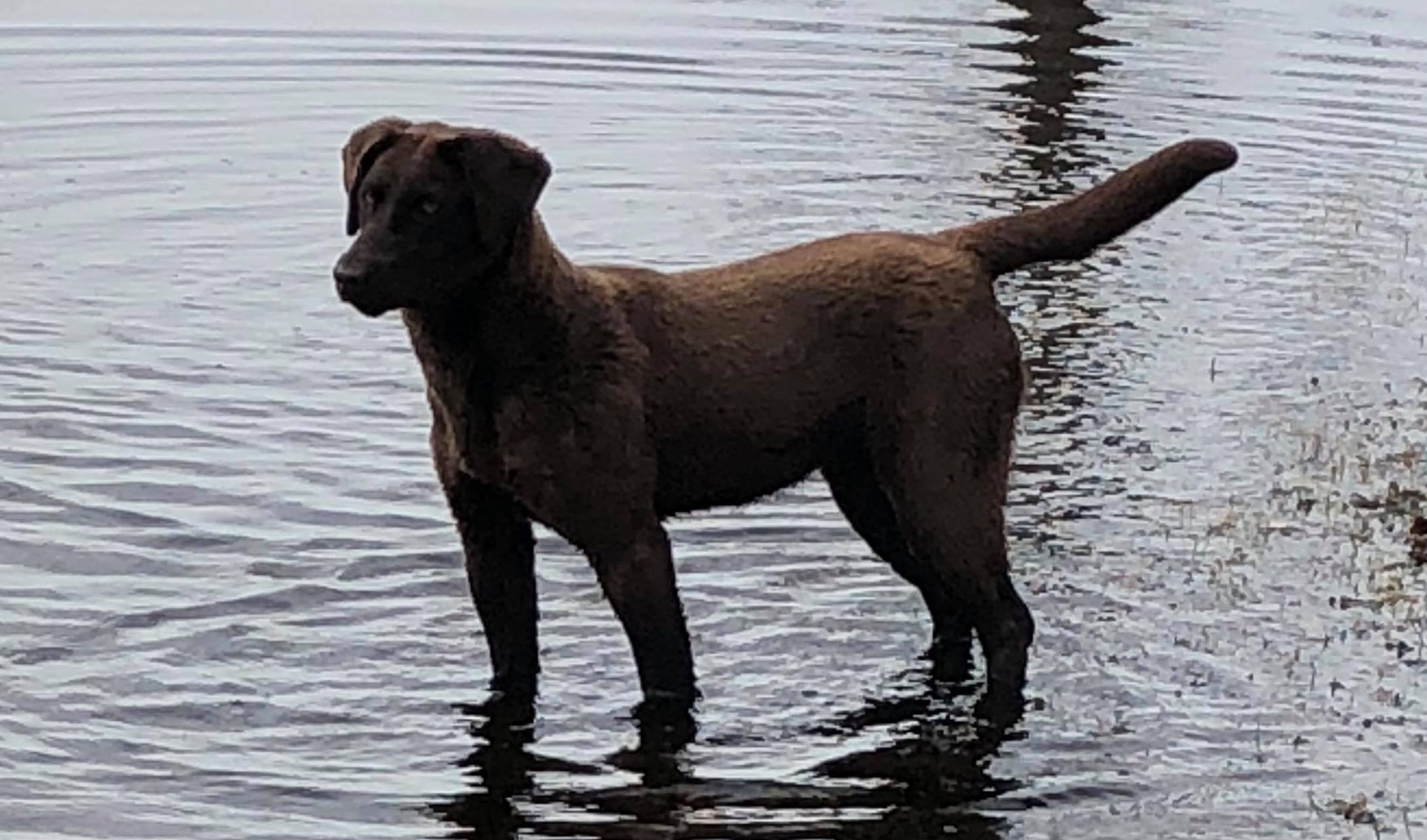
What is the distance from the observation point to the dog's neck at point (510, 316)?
23.8 feet

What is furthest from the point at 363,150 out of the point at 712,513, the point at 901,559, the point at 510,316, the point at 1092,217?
the point at 712,513

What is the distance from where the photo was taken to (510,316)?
7.29 meters

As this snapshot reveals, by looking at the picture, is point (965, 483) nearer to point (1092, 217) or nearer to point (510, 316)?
point (1092, 217)

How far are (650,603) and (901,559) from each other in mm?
1037

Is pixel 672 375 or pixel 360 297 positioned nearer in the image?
pixel 360 297

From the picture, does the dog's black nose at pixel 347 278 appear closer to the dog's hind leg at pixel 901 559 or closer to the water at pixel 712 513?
the water at pixel 712 513

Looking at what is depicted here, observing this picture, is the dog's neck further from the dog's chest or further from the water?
the water

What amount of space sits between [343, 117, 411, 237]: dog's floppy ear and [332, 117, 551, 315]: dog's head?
0.08ft

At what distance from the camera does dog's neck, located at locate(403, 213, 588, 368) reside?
7.24 m

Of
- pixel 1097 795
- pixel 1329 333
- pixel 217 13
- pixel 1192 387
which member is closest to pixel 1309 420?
pixel 1192 387

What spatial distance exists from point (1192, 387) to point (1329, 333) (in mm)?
1196

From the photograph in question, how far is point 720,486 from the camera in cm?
775

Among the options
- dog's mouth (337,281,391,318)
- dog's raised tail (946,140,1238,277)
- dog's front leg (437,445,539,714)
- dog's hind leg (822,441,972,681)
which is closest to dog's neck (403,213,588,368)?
dog's mouth (337,281,391,318)

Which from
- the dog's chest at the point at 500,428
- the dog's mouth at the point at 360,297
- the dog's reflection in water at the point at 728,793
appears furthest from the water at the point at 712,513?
the dog's mouth at the point at 360,297
